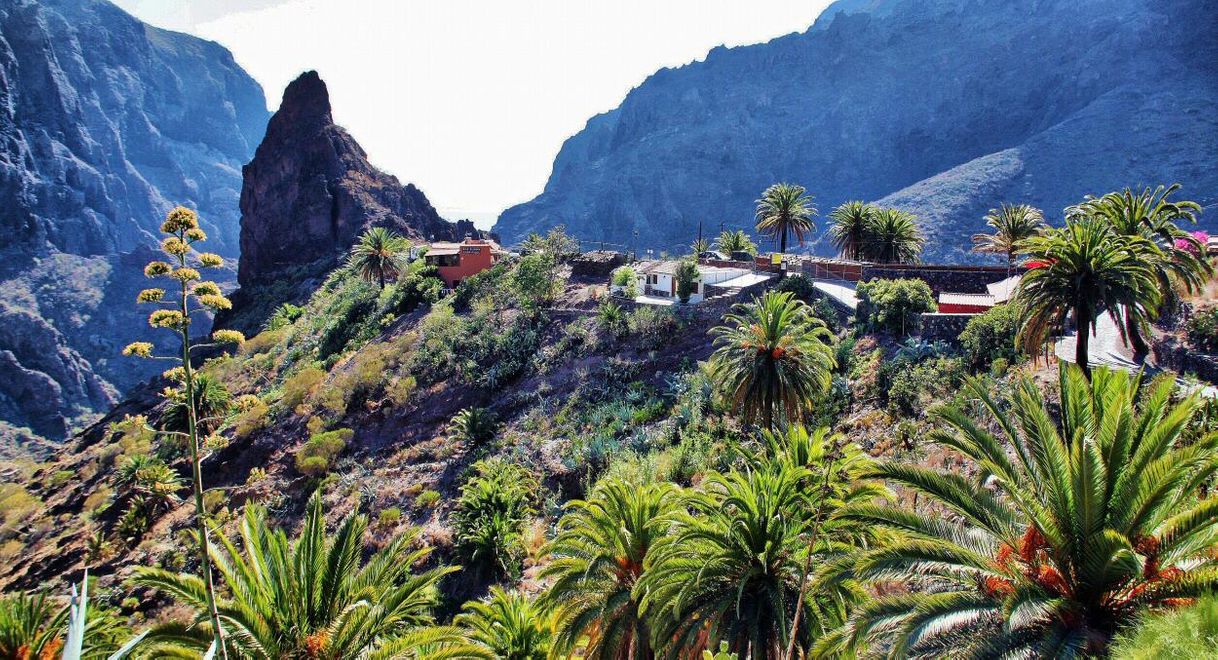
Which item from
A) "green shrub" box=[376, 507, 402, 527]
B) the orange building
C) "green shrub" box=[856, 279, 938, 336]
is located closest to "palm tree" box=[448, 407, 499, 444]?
"green shrub" box=[376, 507, 402, 527]

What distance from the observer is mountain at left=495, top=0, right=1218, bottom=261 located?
313 feet

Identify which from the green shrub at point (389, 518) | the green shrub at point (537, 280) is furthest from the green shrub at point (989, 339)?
the green shrub at point (537, 280)

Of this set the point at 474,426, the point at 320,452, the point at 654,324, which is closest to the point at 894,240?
the point at 654,324

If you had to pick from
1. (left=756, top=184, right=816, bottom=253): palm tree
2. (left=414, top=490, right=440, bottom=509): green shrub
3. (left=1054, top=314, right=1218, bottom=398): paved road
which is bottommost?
(left=414, top=490, right=440, bottom=509): green shrub

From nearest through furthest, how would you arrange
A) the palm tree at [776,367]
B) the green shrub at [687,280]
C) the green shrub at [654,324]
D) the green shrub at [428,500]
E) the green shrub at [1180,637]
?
the green shrub at [1180,637]
the palm tree at [776,367]
the green shrub at [428,500]
the green shrub at [654,324]
the green shrub at [687,280]

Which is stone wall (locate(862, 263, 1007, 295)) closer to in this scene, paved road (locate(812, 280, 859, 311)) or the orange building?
paved road (locate(812, 280, 859, 311))

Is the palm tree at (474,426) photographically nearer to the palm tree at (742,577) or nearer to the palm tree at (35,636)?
the palm tree at (35,636)

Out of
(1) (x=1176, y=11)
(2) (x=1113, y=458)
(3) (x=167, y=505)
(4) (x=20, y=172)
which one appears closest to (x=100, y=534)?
(3) (x=167, y=505)

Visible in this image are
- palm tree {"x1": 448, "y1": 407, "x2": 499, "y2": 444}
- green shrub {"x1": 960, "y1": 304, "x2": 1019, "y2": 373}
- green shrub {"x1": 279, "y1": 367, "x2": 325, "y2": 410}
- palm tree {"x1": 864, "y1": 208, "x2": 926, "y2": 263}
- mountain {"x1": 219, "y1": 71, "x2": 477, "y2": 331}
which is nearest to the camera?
green shrub {"x1": 960, "y1": 304, "x2": 1019, "y2": 373}

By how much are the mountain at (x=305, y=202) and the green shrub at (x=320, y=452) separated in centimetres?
5236

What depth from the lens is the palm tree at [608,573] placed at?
13578 millimetres

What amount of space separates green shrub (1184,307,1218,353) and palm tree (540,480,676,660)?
17.8m

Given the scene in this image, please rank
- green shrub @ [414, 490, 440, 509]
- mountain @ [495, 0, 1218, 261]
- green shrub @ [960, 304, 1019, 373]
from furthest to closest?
1. mountain @ [495, 0, 1218, 261]
2. green shrub @ [414, 490, 440, 509]
3. green shrub @ [960, 304, 1019, 373]

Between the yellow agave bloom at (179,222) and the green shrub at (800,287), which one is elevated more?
the yellow agave bloom at (179,222)
